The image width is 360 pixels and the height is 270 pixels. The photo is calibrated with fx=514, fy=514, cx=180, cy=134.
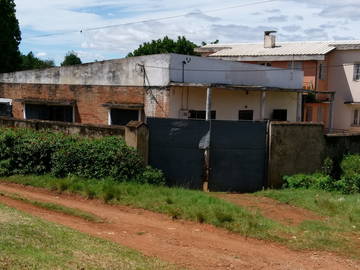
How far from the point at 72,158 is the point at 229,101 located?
444 inches

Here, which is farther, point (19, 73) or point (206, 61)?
point (19, 73)

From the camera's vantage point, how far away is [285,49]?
1368 inches

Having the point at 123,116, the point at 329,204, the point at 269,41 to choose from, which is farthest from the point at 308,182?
the point at 269,41

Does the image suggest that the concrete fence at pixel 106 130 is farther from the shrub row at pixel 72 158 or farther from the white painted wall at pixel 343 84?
the white painted wall at pixel 343 84

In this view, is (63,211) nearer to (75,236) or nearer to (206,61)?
(75,236)

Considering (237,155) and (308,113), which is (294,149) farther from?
(308,113)

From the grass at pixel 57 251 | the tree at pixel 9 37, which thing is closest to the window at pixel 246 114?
the grass at pixel 57 251

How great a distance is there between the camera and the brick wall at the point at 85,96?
71.4ft

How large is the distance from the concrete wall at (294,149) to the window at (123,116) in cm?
846

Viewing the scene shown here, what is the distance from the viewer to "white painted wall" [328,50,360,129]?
33.9 metres

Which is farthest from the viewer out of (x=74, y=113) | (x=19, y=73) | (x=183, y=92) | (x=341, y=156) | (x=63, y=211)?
(x=19, y=73)

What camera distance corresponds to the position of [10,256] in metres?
6.65

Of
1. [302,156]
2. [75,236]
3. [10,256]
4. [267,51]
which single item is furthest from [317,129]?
[267,51]

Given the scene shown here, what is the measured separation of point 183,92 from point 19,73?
9844mm
